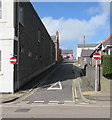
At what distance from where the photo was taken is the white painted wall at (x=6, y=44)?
44.3 feet

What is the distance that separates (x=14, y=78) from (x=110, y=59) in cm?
736

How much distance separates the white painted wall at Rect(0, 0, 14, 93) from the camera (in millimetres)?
13492

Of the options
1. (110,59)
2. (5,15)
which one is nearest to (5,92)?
(5,15)

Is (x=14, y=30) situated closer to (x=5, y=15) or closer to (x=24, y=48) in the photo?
(x=5, y=15)

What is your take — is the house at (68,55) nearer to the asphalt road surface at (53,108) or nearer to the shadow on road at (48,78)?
the shadow on road at (48,78)

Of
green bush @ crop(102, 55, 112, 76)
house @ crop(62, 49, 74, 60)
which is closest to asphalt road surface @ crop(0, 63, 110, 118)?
green bush @ crop(102, 55, 112, 76)

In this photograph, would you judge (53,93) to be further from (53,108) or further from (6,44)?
(6,44)

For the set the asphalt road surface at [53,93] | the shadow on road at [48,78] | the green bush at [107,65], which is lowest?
the asphalt road surface at [53,93]

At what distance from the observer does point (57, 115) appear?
24.2 ft

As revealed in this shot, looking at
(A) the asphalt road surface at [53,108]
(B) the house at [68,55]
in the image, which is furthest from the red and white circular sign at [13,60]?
(B) the house at [68,55]

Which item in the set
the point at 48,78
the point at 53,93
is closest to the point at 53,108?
the point at 53,93

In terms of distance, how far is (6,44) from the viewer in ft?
44.8

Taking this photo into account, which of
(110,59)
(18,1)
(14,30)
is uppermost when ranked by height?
(18,1)

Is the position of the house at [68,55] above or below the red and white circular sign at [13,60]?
above
